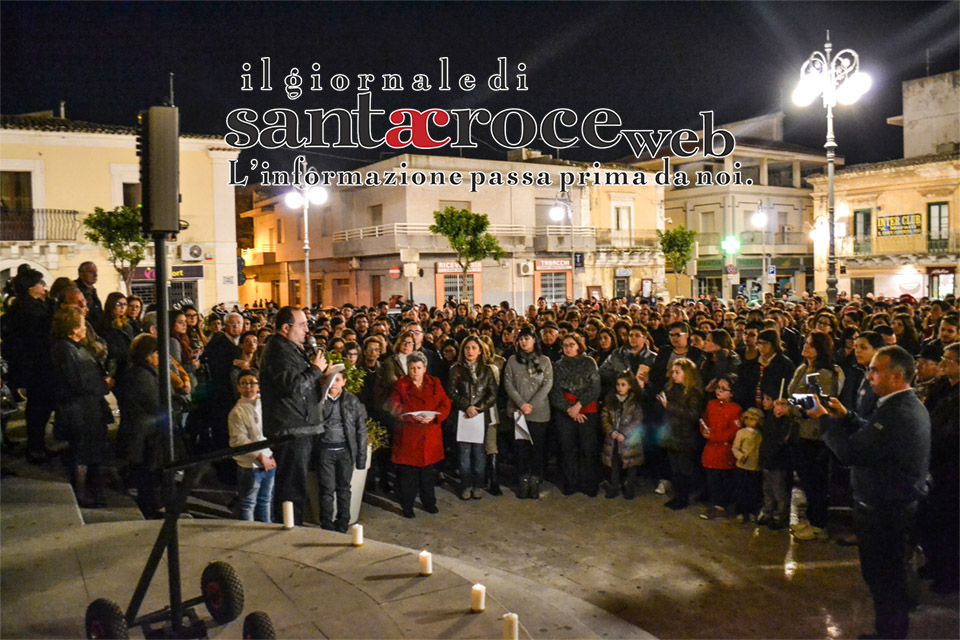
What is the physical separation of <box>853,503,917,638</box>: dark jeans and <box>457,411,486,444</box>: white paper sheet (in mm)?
4085

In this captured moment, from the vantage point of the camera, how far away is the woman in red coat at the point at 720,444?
7203mm

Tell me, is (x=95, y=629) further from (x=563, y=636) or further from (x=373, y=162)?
(x=373, y=162)

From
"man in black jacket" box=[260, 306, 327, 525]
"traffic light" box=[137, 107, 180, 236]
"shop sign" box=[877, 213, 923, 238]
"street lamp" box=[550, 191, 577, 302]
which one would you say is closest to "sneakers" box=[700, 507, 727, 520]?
"man in black jacket" box=[260, 306, 327, 525]

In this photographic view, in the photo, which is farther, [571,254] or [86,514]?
[571,254]

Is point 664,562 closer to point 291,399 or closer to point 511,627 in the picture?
point 511,627

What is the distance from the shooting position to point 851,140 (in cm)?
4784

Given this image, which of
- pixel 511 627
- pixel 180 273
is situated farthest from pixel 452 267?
pixel 511 627

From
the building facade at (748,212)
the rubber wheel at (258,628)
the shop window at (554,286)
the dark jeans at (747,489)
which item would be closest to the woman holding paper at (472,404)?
the dark jeans at (747,489)

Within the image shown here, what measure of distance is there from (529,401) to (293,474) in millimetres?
2872

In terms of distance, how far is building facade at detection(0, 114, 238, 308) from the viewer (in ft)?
82.8

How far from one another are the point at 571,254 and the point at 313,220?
1415 cm

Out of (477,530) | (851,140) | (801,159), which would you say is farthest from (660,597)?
(851,140)

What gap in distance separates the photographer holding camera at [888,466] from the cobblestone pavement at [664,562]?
0.56 m

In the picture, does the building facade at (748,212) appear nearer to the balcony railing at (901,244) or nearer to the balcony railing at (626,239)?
the balcony railing at (626,239)
